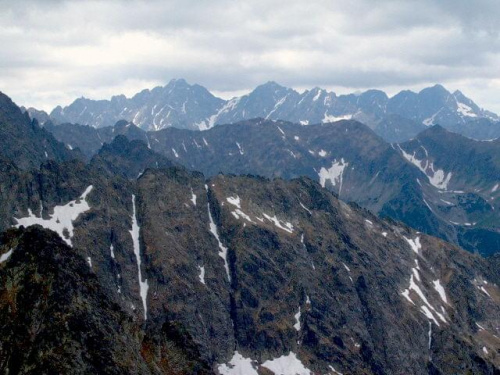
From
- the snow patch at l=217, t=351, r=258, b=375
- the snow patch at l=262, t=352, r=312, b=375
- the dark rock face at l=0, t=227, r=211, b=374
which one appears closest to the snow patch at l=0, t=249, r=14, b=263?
the dark rock face at l=0, t=227, r=211, b=374

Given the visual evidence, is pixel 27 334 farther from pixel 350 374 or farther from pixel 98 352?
pixel 350 374

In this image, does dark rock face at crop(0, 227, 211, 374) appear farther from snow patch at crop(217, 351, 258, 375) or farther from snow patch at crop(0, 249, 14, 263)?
snow patch at crop(217, 351, 258, 375)

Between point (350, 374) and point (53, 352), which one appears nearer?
point (53, 352)

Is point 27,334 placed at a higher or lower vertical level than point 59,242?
lower

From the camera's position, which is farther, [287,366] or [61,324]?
[287,366]

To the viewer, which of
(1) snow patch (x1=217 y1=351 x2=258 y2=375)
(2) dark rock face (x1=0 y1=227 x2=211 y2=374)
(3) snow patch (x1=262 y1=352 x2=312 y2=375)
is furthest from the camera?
(3) snow patch (x1=262 y1=352 x2=312 y2=375)

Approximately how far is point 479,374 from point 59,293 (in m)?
180

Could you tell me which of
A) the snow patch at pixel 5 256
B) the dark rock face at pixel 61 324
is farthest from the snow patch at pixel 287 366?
the snow patch at pixel 5 256

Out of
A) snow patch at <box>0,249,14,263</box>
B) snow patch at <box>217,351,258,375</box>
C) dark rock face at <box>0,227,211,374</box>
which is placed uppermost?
snow patch at <box>0,249,14,263</box>

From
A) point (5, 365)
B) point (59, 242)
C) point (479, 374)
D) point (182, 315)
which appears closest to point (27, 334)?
point (5, 365)

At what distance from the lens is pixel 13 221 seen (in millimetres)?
197625

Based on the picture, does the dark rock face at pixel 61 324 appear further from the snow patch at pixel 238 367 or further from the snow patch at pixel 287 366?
the snow patch at pixel 287 366

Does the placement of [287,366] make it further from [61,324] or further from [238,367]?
[61,324]

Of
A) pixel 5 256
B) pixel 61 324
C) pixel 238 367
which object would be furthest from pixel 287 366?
pixel 61 324
